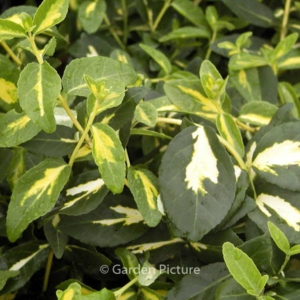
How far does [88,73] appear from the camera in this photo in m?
0.79

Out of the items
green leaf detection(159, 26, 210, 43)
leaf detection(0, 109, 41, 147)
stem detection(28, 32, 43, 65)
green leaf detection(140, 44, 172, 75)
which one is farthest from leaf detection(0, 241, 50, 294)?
green leaf detection(159, 26, 210, 43)

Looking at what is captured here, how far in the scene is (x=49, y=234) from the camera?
0.87 m

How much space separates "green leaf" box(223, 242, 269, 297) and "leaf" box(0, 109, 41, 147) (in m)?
0.34

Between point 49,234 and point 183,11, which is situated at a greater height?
point 183,11

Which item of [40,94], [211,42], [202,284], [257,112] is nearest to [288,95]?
[257,112]

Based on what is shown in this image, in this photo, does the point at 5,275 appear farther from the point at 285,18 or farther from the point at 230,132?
the point at 285,18

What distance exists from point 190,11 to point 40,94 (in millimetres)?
663

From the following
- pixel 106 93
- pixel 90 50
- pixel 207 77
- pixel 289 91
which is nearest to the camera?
pixel 106 93

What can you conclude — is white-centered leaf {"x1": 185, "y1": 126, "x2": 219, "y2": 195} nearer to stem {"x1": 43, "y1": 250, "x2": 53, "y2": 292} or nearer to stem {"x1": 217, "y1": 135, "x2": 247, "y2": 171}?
stem {"x1": 217, "y1": 135, "x2": 247, "y2": 171}

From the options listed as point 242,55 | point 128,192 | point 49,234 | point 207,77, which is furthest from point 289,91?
point 49,234

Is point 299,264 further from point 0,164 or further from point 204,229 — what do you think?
point 0,164

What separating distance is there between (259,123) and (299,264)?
271 millimetres

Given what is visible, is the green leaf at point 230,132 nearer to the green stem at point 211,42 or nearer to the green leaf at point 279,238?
the green leaf at point 279,238

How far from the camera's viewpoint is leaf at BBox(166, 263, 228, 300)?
789 mm
